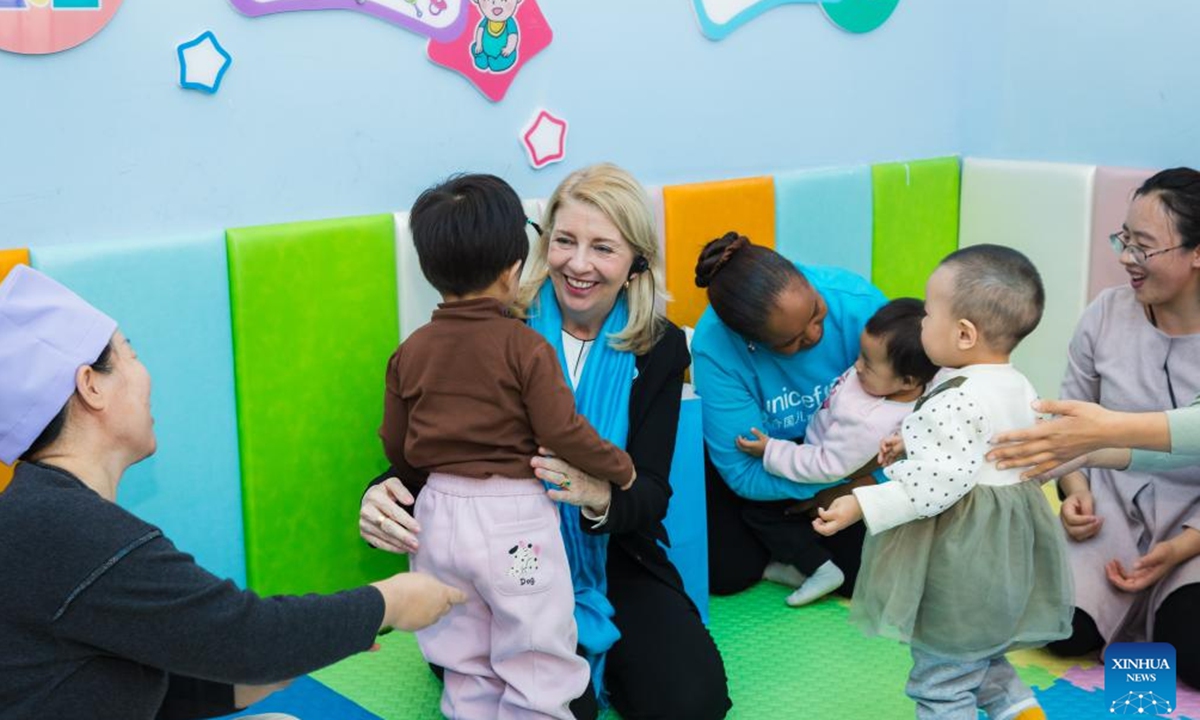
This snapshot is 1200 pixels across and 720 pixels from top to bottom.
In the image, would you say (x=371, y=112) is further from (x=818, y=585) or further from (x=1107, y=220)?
(x=1107, y=220)

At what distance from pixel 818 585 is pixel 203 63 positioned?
65.8 inches

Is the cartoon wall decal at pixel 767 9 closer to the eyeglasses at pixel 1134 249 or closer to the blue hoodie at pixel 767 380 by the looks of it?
the blue hoodie at pixel 767 380

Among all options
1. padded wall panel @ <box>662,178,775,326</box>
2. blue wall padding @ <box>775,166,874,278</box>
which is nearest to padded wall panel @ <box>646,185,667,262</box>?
padded wall panel @ <box>662,178,775,326</box>

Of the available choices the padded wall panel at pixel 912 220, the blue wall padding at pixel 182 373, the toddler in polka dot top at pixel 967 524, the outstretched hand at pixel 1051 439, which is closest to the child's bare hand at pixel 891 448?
the toddler in polka dot top at pixel 967 524

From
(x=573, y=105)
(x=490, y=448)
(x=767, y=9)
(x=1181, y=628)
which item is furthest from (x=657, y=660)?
(x=767, y=9)

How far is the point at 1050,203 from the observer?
3.34m

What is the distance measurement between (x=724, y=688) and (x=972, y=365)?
0.77 meters

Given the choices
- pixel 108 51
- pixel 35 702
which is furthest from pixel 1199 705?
pixel 108 51

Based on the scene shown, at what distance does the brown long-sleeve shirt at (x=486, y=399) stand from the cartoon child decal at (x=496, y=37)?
76cm

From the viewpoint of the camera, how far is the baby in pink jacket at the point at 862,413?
2572mm

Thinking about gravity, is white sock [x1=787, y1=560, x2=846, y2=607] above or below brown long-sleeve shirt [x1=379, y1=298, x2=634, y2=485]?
below

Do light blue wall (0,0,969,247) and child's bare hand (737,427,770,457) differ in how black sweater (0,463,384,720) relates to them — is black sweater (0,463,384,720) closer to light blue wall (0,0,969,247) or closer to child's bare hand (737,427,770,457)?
light blue wall (0,0,969,247)

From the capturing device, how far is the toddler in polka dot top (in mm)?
1863

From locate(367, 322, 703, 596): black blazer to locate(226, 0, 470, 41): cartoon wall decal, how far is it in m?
0.75
